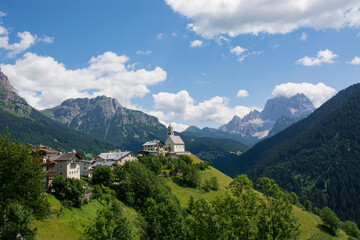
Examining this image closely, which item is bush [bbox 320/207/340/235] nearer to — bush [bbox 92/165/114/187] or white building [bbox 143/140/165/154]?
white building [bbox 143/140/165/154]

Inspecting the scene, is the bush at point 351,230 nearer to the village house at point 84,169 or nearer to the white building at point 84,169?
the village house at point 84,169

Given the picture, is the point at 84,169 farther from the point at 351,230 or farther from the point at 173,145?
the point at 351,230

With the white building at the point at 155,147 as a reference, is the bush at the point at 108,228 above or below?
below

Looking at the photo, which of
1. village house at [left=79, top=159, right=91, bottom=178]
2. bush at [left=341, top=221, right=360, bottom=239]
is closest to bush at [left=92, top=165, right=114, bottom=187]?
village house at [left=79, top=159, right=91, bottom=178]

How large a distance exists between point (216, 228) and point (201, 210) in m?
4.79

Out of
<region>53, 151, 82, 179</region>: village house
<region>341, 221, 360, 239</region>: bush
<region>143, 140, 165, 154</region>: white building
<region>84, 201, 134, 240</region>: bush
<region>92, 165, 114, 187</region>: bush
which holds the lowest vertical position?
<region>341, 221, 360, 239</region>: bush

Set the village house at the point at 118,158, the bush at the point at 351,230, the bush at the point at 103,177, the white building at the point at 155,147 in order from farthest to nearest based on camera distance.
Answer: the white building at the point at 155,147 → the bush at the point at 351,230 → the village house at the point at 118,158 → the bush at the point at 103,177

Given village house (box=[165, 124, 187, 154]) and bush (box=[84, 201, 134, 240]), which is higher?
village house (box=[165, 124, 187, 154])

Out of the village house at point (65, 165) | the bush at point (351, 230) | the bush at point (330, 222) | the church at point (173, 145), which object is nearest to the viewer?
the village house at point (65, 165)

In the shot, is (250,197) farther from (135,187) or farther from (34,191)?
(135,187)

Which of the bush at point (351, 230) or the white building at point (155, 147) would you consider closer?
the bush at point (351, 230)

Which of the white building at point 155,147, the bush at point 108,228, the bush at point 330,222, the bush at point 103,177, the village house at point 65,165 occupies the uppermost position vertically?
the white building at point 155,147

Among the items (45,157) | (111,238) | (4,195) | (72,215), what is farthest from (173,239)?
(45,157)

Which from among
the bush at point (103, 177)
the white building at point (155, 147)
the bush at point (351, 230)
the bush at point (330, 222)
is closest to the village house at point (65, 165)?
the bush at point (103, 177)
